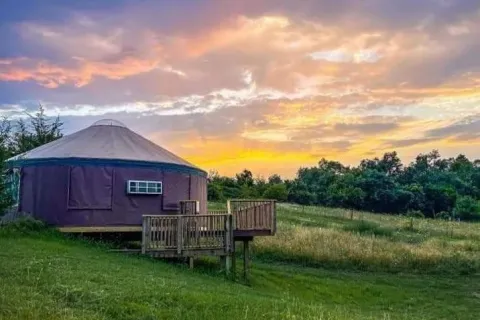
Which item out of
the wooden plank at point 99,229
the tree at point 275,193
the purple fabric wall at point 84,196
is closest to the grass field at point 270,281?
the wooden plank at point 99,229

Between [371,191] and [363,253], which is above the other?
[371,191]

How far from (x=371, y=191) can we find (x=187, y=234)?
3755 cm

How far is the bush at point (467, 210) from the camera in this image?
45.8 metres

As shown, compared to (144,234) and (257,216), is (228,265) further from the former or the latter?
(144,234)

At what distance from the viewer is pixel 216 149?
25.8 metres

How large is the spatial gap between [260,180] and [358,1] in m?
35.1

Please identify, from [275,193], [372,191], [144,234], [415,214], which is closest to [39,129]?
[144,234]

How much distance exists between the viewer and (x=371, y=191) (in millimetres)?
49562

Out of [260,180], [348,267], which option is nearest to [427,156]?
[260,180]

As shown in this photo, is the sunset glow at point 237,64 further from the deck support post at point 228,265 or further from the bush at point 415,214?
the bush at point 415,214

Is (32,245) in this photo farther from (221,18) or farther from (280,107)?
(280,107)

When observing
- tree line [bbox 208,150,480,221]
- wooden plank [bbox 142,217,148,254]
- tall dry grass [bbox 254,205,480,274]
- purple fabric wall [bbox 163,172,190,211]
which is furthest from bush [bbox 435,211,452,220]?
wooden plank [bbox 142,217,148,254]

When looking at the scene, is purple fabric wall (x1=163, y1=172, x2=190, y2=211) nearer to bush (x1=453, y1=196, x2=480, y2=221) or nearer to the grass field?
the grass field

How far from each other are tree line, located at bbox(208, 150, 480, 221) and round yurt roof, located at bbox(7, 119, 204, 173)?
2307 centimetres
